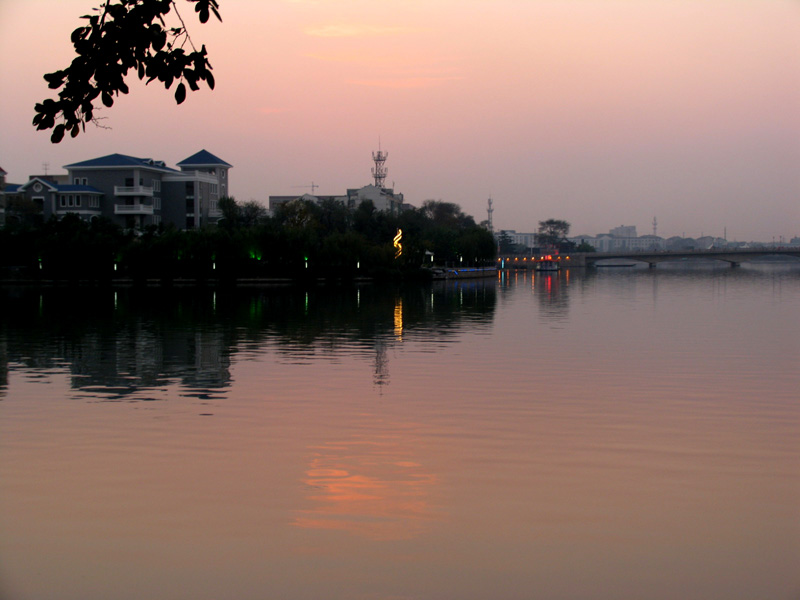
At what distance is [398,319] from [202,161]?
55.9 metres

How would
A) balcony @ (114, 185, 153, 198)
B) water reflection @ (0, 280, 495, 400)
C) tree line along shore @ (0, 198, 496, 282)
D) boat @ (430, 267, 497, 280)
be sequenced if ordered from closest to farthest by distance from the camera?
water reflection @ (0, 280, 495, 400) < tree line along shore @ (0, 198, 496, 282) < balcony @ (114, 185, 153, 198) < boat @ (430, 267, 497, 280)

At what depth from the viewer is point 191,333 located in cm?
2192

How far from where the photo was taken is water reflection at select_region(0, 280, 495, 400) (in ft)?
47.0

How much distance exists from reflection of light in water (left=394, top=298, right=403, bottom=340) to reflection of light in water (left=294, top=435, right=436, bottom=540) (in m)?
12.3

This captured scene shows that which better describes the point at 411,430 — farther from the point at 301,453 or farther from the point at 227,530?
the point at 227,530

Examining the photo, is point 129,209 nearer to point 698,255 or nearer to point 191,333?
point 191,333

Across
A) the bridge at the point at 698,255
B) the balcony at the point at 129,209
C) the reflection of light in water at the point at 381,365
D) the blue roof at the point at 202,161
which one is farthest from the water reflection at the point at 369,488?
the bridge at the point at 698,255

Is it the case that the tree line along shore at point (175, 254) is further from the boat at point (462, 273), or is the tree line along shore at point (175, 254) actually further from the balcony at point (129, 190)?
the boat at point (462, 273)

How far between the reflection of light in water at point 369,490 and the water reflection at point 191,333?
403cm

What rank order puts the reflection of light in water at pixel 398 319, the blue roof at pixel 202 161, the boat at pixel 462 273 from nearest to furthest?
the reflection of light in water at pixel 398 319 < the boat at pixel 462 273 < the blue roof at pixel 202 161

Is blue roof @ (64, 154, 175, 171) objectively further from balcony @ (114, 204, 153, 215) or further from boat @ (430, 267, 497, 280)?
boat @ (430, 267, 497, 280)

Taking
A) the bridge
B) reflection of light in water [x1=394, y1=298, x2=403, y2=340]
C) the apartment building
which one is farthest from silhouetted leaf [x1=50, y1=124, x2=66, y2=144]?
the bridge

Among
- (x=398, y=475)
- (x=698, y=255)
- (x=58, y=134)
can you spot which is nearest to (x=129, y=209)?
(x=398, y=475)

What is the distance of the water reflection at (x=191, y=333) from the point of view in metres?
14.3
